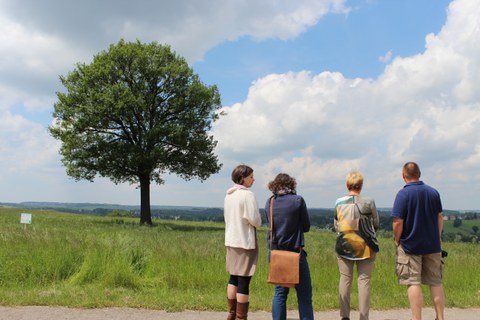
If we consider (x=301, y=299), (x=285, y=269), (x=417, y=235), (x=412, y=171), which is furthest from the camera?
(x=412, y=171)

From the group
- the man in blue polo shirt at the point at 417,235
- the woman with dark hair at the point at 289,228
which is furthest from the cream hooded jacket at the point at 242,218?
the man in blue polo shirt at the point at 417,235

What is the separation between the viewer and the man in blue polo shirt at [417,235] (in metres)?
5.59

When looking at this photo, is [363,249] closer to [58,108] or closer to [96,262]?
[96,262]

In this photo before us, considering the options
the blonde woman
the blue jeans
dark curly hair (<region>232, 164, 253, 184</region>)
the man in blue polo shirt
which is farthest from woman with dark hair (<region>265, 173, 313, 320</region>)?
the man in blue polo shirt

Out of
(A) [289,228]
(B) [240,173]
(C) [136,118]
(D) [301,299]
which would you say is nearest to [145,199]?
(C) [136,118]

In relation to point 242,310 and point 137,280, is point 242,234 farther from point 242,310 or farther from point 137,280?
point 137,280

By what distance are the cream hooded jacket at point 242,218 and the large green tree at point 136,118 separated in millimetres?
24146

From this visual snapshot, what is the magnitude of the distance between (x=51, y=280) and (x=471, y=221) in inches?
2835

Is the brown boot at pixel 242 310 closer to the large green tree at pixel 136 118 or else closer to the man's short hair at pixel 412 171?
the man's short hair at pixel 412 171

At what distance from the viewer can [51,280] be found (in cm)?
815

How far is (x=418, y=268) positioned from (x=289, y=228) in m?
1.80

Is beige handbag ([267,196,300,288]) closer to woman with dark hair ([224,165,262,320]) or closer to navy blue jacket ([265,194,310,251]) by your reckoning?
navy blue jacket ([265,194,310,251])

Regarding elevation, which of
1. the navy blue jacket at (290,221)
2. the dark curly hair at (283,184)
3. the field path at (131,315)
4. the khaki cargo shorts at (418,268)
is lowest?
the field path at (131,315)

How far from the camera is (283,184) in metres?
5.49
